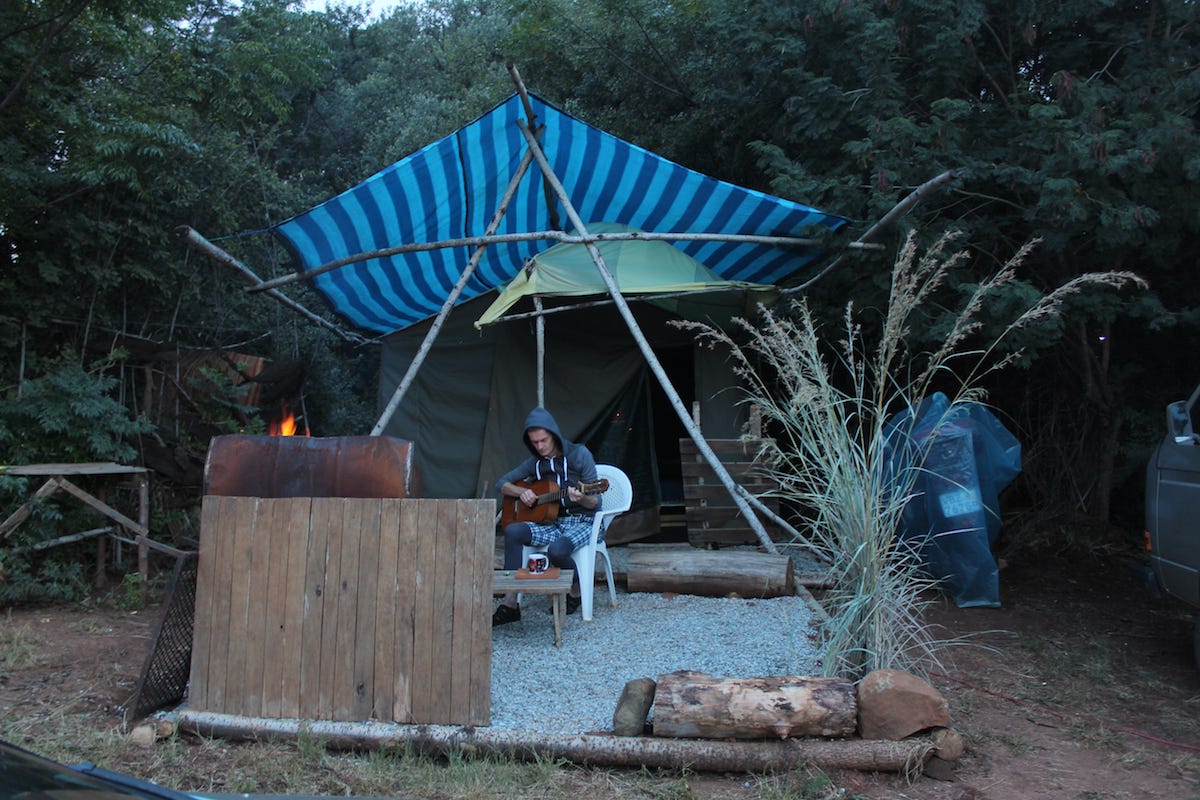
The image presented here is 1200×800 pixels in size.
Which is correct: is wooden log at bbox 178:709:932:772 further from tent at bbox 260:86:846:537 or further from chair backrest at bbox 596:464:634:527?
tent at bbox 260:86:846:537

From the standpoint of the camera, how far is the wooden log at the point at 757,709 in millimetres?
3344

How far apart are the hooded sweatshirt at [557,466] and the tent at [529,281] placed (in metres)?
1.33

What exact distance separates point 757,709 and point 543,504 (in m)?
2.31

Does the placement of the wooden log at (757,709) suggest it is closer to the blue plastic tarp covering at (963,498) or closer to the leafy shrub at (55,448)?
the blue plastic tarp covering at (963,498)

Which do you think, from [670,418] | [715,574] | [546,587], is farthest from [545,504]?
[670,418]

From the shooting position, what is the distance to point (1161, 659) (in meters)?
4.89

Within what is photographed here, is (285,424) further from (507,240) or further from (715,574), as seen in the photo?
(715,574)

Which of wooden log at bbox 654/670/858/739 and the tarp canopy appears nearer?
wooden log at bbox 654/670/858/739

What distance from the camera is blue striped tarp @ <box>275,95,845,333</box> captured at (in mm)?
6309

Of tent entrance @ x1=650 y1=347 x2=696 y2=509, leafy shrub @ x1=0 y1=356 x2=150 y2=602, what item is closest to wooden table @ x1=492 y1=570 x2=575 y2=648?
leafy shrub @ x1=0 y1=356 x2=150 y2=602

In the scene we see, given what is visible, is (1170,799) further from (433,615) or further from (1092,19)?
(1092,19)

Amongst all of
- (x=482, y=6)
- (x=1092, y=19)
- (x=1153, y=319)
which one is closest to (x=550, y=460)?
(x=1153, y=319)

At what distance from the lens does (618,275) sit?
7.45 meters

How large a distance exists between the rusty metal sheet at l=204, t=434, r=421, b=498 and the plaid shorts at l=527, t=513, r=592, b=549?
3.00 feet
